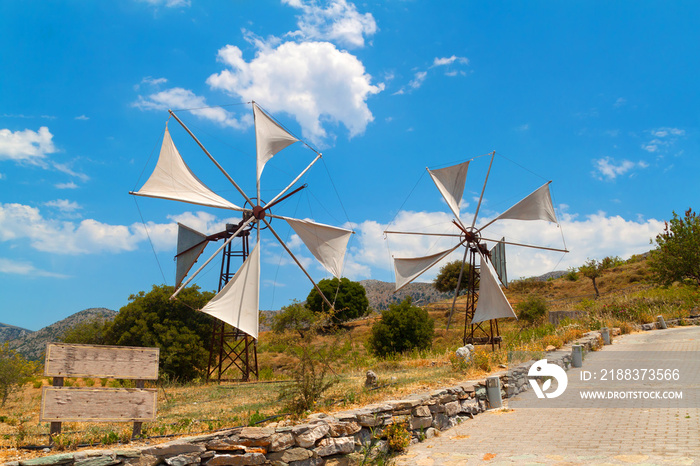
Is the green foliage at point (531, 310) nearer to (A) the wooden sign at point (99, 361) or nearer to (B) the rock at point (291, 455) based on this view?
(B) the rock at point (291, 455)

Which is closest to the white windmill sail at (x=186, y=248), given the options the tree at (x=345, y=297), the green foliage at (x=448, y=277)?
the tree at (x=345, y=297)

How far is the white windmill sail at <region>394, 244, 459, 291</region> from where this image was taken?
18.5 m

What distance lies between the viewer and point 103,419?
5.64 metres

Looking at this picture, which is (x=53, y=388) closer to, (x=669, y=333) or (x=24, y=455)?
(x=24, y=455)

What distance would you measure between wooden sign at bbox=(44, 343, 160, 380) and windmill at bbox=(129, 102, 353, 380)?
7544mm

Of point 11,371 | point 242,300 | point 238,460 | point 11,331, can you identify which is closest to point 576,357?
point 242,300

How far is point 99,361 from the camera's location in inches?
227

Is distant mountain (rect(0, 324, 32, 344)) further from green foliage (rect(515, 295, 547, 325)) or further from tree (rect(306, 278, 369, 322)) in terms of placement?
green foliage (rect(515, 295, 547, 325))

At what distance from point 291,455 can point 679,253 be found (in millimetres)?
32482

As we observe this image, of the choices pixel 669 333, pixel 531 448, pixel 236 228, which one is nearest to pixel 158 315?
pixel 236 228

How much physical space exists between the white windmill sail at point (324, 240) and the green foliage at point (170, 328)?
477 cm

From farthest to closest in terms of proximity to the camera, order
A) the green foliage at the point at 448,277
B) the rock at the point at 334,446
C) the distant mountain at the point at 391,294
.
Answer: the distant mountain at the point at 391,294
the green foliage at the point at 448,277
the rock at the point at 334,446

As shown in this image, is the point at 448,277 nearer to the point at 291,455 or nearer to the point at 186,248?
the point at 186,248

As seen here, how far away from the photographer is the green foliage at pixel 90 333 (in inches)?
704
